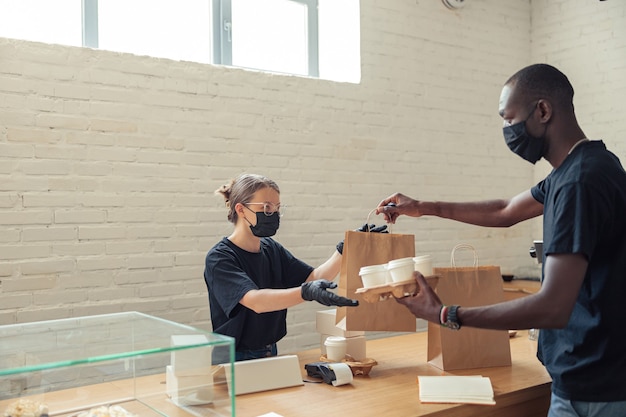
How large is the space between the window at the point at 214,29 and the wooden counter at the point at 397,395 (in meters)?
2.09

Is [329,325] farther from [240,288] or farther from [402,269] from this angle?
[402,269]

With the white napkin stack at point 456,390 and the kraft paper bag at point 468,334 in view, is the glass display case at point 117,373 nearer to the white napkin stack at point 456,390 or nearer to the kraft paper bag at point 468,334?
the white napkin stack at point 456,390

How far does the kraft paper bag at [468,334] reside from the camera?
7.58ft

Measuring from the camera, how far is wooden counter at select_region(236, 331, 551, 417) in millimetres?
1862

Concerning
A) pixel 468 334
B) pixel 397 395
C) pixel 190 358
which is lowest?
pixel 397 395

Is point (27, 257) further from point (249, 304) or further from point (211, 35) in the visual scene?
point (211, 35)

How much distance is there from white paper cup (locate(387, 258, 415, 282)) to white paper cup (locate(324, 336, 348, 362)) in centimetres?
55

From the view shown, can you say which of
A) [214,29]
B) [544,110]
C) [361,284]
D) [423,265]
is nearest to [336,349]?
[361,284]

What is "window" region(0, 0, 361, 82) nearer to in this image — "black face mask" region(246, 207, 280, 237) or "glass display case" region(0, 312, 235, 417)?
"black face mask" region(246, 207, 280, 237)

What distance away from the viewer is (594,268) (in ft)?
5.36

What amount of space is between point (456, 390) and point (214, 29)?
105 inches

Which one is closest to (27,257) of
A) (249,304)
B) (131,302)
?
(131,302)

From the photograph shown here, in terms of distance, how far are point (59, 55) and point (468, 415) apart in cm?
252

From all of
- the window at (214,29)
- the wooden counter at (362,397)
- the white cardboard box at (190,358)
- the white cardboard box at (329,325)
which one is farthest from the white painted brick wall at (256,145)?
the white cardboard box at (190,358)
